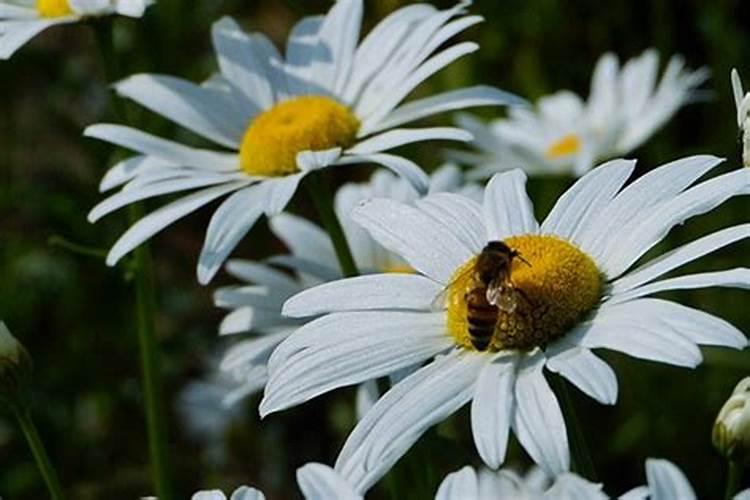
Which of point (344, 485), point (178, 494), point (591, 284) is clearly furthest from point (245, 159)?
point (178, 494)

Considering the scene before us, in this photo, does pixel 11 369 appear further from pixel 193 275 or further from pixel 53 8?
pixel 193 275

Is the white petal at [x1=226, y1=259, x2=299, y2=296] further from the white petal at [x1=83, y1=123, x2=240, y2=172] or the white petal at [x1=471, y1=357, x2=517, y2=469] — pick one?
the white petal at [x1=471, y1=357, x2=517, y2=469]

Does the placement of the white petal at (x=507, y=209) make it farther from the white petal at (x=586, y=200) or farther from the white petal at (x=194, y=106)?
the white petal at (x=194, y=106)

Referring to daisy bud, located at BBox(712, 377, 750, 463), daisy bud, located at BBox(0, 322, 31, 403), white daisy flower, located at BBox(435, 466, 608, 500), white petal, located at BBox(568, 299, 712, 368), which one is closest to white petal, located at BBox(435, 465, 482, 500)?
white daisy flower, located at BBox(435, 466, 608, 500)

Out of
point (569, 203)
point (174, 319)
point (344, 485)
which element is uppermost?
point (569, 203)

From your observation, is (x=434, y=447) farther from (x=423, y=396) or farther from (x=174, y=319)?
(x=174, y=319)

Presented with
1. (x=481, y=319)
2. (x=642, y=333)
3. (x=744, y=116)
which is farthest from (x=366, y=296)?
(x=744, y=116)
